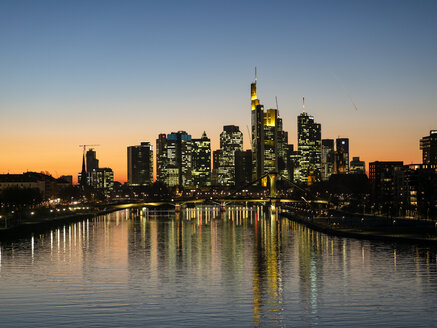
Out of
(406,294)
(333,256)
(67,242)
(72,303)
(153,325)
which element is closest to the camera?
(153,325)

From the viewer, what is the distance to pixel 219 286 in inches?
1833

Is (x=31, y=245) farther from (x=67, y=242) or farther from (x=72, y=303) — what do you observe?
(x=72, y=303)

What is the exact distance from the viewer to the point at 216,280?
50000mm

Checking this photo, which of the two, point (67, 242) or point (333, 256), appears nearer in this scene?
point (333, 256)

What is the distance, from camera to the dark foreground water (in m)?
34.5

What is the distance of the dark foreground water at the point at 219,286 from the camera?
3447 centimetres

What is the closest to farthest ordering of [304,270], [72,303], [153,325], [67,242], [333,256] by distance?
[153,325]
[72,303]
[304,270]
[333,256]
[67,242]

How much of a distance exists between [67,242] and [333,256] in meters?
44.0

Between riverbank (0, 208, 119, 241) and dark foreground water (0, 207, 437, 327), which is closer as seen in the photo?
dark foreground water (0, 207, 437, 327)

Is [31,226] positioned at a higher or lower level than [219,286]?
higher

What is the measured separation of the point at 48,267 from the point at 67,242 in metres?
35.1

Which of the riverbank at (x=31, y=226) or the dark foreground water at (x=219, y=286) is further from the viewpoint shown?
the riverbank at (x=31, y=226)

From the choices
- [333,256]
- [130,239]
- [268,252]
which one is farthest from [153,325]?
[130,239]

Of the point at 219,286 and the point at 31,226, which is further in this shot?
the point at 31,226
